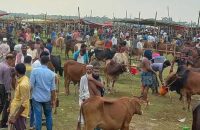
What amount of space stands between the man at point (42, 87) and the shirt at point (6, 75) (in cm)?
117

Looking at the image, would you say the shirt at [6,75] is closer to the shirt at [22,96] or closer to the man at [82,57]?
the shirt at [22,96]

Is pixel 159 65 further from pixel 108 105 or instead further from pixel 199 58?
pixel 108 105

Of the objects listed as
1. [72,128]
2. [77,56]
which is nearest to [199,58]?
[77,56]

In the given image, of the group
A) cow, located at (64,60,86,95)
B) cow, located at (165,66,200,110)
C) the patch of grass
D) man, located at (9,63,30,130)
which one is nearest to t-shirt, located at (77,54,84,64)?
cow, located at (64,60,86,95)

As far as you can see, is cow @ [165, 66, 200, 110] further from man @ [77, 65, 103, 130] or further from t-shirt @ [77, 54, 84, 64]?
man @ [77, 65, 103, 130]

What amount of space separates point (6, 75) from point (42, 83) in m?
1.44

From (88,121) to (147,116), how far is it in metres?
4.52

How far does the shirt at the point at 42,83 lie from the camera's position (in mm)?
8612

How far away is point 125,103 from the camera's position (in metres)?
8.93

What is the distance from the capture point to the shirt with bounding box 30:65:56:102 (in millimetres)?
8612

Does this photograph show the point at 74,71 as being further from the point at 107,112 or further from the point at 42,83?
the point at 107,112

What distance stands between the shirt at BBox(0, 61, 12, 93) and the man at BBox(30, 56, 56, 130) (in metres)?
1.17

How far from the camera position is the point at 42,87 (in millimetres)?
8648

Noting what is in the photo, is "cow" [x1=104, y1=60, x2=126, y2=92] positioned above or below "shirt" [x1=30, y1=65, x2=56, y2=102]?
below
